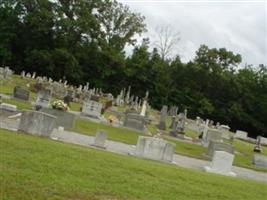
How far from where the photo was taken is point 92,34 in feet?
231

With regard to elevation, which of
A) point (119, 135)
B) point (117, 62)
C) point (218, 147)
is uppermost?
point (117, 62)

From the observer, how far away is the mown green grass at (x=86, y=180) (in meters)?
7.09

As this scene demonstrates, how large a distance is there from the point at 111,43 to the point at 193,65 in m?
12.3

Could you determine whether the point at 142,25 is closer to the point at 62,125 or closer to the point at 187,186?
the point at 62,125

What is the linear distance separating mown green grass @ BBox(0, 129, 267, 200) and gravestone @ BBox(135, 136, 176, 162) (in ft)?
16.4

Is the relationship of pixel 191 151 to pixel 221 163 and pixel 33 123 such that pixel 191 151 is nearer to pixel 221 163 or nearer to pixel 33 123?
pixel 221 163

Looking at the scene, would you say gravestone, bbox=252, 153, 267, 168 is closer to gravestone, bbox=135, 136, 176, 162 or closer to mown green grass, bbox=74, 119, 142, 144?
mown green grass, bbox=74, 119, 142, 144

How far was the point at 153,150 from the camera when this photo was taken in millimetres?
16953

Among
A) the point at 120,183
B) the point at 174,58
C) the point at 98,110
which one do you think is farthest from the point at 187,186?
the point at 174,58

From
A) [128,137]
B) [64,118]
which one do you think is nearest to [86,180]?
[64,118]

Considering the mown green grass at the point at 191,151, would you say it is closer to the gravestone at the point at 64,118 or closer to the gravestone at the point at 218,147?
the gravestone at the point at 218,147

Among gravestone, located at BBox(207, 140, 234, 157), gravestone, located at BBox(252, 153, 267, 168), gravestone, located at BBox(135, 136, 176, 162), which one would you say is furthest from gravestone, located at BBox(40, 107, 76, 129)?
gravestone, located at BBox(252, 153, 267, 168)

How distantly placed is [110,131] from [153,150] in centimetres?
792

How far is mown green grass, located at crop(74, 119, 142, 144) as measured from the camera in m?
22.1
